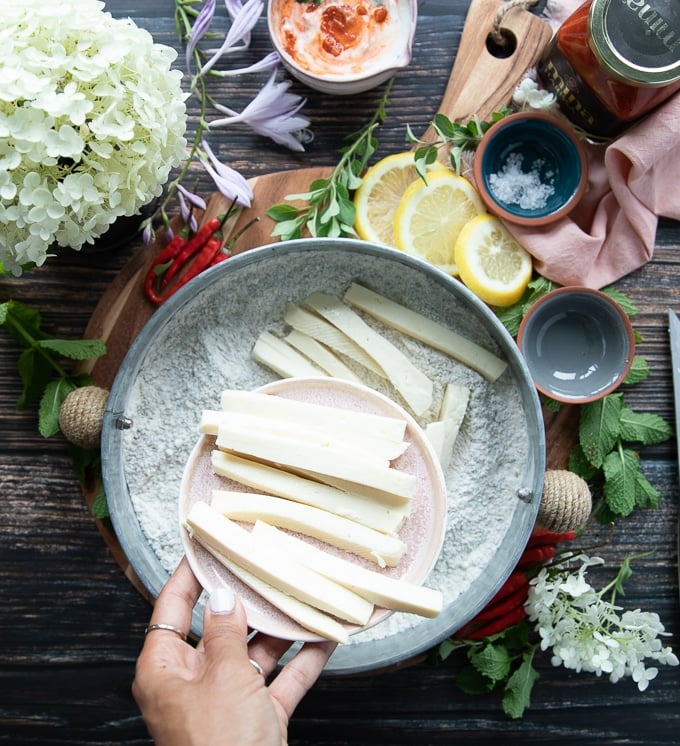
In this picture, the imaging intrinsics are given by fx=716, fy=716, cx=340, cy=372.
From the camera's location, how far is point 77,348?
1.48 metres

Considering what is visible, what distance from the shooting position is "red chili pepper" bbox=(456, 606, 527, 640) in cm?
157

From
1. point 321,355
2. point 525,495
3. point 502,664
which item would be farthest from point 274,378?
point 502,664

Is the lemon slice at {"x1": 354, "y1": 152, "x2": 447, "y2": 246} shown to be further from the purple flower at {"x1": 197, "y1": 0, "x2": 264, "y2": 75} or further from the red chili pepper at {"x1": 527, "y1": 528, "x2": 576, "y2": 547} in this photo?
the red chili pepper at {"x1": 527, "y1": 528, "x2": 576, "y2": 547}

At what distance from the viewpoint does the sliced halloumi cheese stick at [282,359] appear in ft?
Answer: 4.97

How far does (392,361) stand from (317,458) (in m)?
0.34

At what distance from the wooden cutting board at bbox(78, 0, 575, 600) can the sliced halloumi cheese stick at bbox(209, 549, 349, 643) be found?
18.1 inches

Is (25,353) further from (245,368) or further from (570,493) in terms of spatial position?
(570,493)

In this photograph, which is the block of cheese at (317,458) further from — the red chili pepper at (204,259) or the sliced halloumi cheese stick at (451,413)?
the red chili pepper at (204,259)

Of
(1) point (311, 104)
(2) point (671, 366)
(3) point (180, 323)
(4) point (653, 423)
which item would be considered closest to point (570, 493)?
(4) point (653, 423)

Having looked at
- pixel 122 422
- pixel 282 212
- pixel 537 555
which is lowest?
pixel 537 555

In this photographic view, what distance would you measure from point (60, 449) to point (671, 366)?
1390mm

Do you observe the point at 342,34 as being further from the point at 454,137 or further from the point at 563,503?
the point at 563,503

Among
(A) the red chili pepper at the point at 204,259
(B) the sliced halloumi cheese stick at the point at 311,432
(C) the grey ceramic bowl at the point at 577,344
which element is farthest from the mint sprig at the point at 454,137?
(B) the sliced halloumi cheese stick at the point at 311,432

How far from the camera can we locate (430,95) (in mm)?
1612
